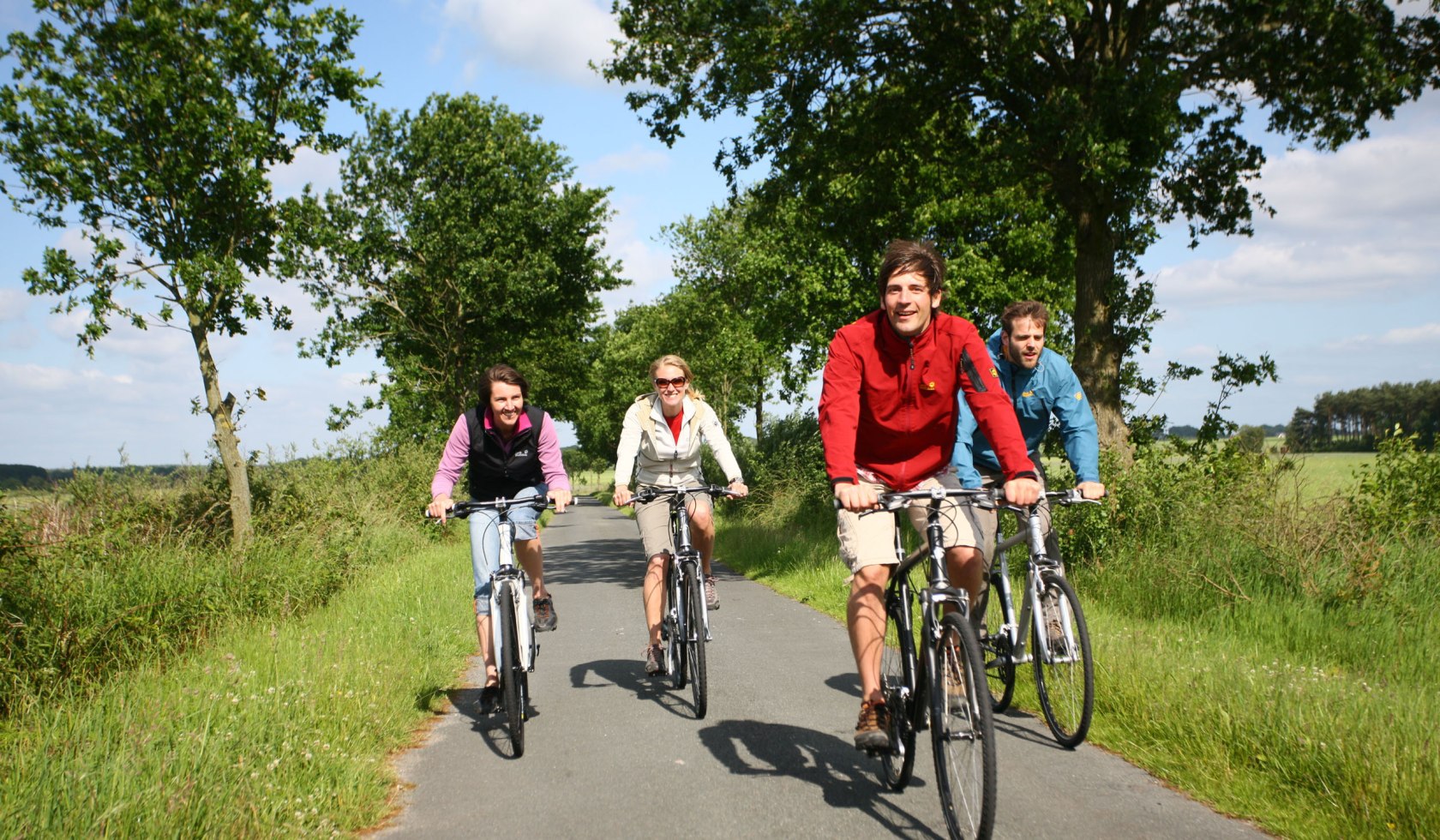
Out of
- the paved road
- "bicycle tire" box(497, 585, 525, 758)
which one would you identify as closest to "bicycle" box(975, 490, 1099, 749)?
the paved road

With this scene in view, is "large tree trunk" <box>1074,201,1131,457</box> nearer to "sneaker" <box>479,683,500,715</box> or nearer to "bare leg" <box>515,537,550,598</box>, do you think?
"bare leg" <box>515,537,550,598</box>

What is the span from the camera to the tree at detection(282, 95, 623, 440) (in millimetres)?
28203

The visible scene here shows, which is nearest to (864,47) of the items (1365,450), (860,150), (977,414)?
(860,150)

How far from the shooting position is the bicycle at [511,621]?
A: 5133mm

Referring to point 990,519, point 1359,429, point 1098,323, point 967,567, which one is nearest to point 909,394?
point 967,567

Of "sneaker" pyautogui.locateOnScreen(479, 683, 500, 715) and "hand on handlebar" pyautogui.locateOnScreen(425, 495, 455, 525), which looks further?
"sneaker" pyautogui.locateOnScreen(479, 683, 500, 715)

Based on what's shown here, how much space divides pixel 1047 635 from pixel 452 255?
84.8 ft

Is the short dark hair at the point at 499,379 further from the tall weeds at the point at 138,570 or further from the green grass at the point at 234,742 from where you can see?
the tall weeds at the point at 138,570

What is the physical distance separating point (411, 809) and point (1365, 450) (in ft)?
27.5

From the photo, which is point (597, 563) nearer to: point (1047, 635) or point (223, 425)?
point (223, 425)

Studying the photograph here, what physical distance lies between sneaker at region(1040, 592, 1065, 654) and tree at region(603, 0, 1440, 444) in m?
7.16

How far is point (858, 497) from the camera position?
11.9 feet

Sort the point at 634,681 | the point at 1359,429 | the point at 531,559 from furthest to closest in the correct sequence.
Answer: the point at 1359,429
the point at 634,681
the point at 531,559

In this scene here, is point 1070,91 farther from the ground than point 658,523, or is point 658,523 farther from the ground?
point 1070,91
